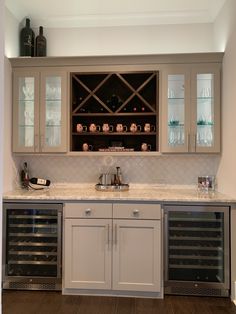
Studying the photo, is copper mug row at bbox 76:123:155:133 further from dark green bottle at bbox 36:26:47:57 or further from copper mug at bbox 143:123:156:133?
dark green bottle at bbox 36:26:47:57

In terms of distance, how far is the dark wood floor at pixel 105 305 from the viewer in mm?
2533

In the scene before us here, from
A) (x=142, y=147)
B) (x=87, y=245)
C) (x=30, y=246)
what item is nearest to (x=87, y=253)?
(x=87, y=245)

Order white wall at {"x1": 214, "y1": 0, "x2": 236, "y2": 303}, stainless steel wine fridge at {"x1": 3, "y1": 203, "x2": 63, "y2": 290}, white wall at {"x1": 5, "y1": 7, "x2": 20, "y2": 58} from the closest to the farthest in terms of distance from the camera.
A: white wall at {"x1": 214, "y1": 0, "x2": 236, "y2": 303}, stainless steel wine fridge at {"x1": 3, "y1": 203, "x2": 63, "y2": 290}, white wall at {"x1": 5, "y1": 7, "x2": 20, "y2": 58}

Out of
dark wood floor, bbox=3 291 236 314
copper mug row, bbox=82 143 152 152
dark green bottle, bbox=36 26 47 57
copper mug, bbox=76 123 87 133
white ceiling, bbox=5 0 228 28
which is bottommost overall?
dark wood floor, bbox=3 291 236 314

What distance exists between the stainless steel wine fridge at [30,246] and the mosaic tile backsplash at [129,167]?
766mm

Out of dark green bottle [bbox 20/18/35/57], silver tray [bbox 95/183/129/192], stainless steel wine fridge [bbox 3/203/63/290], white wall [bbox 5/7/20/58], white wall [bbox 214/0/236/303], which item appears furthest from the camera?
dark green bottle [bbox 20/18/35/57]

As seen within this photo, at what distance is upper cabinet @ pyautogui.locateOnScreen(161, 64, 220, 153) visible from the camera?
3123 millimetres

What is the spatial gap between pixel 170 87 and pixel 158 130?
0.50 metres

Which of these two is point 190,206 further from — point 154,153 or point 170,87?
point 170,87

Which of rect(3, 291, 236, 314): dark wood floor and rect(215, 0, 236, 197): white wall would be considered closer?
rect(3, 291, 236, 314): dark wood floor

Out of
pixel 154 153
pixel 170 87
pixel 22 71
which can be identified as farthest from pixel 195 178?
pixel 22 71

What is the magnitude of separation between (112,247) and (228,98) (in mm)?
1892

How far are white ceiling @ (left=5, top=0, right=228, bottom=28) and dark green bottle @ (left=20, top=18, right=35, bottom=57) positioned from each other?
0.14 m

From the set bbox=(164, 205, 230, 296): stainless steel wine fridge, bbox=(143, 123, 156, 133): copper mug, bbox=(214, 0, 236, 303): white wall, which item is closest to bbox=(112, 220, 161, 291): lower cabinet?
bbox=(164, 205, 230, 296): stainless steel wine fridge
